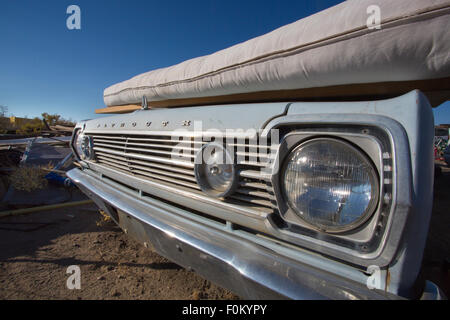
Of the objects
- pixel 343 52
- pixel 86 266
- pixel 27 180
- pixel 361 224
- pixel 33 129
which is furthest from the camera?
pixel 33 129

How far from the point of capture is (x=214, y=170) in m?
1.04

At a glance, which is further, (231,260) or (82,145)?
(82,145)

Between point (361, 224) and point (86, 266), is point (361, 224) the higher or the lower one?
the higher one

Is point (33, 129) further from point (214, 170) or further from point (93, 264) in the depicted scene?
point (214, 170)

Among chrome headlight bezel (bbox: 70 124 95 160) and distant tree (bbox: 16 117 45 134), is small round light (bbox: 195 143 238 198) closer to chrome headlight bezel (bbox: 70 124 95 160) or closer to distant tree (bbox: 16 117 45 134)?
chrome headlight bezel (bbox: 70 124 95 160)

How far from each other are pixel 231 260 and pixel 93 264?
5.50 feet

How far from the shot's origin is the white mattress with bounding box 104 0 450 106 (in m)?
0.66

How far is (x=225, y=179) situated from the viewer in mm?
1054

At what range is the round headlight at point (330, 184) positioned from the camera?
71 cm

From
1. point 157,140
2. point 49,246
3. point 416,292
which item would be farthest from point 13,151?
point 416,292

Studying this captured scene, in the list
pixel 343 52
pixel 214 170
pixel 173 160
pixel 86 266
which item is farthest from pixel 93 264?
pixel 343 52

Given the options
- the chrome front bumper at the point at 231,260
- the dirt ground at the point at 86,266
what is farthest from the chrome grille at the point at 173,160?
the dirt ground at the point at 86,266

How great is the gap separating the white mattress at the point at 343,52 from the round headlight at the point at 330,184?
1.05 ft
